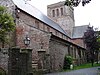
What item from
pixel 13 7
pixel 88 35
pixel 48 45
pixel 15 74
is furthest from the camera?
pixel 88 35

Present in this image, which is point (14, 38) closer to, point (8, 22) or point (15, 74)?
point (8, 22)

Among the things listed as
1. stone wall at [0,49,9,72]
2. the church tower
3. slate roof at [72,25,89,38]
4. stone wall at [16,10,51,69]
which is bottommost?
stone wall at [0,49,9,72]

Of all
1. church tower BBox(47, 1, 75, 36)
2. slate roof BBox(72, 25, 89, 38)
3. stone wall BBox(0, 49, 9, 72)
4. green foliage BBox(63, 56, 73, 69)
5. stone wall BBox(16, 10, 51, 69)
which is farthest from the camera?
slate roof BBox(72, 25, 89, 38)

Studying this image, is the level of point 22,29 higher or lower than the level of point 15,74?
higher

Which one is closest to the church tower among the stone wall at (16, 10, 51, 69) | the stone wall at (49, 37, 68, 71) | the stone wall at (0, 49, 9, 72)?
the stone wall at (49, 37, 68, 71)

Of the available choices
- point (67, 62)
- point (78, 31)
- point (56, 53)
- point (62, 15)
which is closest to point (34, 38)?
point (56, 53)

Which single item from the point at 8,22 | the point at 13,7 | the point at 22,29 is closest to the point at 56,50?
the point at 22,29

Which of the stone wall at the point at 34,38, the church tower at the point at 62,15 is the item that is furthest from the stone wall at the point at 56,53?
the church tower at the point at 62,15

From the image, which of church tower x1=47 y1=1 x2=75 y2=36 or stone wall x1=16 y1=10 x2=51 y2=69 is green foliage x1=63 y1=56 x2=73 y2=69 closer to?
stone wall x1=16 y1=10 x2=51 y2=69

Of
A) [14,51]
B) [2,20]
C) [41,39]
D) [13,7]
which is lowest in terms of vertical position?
[14,51]

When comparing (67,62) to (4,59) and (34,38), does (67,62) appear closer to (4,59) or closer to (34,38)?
(34,38)

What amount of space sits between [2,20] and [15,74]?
716 centimetres

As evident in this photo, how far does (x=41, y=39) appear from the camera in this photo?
909 inches

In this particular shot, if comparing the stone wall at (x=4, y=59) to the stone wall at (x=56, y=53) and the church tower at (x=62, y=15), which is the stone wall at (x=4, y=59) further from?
the church tower at (x=62, y=15)
